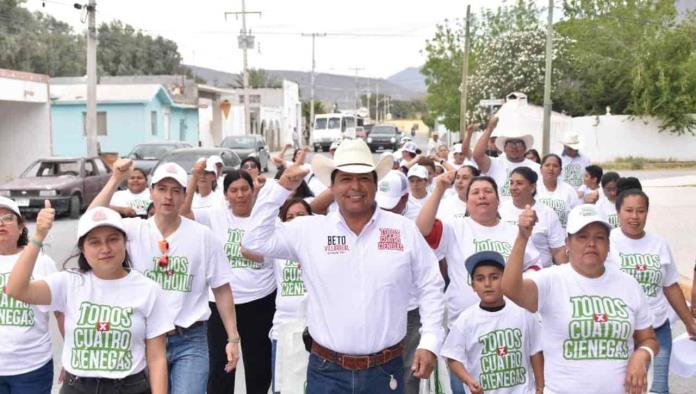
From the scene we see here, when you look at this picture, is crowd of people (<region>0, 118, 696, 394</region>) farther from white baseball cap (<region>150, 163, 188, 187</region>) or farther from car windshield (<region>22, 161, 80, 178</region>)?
car windshield (<region>22, 161, 80, 178</region>)

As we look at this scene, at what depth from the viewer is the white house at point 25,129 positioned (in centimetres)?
3010

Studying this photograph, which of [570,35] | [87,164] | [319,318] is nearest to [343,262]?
[319,318]

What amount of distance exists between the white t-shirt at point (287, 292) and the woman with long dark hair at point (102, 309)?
1.54 metres

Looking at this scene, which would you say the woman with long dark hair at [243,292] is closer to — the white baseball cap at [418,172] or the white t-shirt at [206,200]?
the white t-shirt at [206,200]

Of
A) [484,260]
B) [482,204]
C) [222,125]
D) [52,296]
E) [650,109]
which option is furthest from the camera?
[222,125]

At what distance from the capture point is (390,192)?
20.4 ft

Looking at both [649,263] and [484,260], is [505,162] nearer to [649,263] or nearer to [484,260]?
[649,263]

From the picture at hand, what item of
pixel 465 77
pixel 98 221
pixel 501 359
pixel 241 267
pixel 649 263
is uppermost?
pixel 465 77

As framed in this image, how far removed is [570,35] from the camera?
145 feet

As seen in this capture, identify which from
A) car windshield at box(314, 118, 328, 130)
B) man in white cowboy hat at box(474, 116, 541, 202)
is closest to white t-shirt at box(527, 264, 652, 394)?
man in white cowboy hat at box(474, 116, 541, 202)

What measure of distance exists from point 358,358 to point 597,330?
1.19 meters

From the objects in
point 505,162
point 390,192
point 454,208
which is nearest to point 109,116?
point 505,162

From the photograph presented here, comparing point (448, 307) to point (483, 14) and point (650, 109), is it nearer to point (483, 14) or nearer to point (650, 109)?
point (650, 109)

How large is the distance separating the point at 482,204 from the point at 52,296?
2770mm
